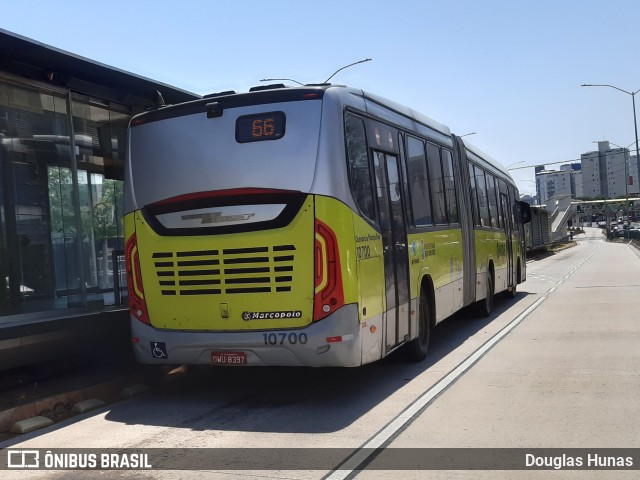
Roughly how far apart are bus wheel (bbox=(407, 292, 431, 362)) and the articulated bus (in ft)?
3.38

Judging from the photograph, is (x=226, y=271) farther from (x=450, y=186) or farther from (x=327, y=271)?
(x=450, y=186)

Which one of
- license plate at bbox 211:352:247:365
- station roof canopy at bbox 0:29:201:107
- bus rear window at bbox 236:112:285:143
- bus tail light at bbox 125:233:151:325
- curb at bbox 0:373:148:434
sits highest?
station roof canopy at bbox 0:29:201:107

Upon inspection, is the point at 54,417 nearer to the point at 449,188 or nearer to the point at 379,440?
the point at 379,440

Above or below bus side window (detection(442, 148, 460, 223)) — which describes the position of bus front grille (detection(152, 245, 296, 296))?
below

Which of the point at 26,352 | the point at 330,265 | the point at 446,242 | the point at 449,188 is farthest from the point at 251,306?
the point at 449,188

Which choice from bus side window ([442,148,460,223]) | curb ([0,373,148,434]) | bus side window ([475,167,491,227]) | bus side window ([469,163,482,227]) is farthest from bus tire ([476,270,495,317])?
curb ([0,373,148,434])

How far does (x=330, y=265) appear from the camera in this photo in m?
7.37

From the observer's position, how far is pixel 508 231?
1919 centimetres

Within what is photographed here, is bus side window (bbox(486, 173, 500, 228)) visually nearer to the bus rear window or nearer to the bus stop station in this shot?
the bus stop station

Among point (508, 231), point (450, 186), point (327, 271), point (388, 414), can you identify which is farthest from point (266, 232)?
point (508, 231)

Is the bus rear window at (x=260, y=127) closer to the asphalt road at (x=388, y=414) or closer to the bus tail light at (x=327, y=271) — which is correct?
the bus tail light at (x=327, y=271)

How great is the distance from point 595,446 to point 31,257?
703 centimetres

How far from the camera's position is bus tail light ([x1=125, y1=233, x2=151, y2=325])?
8.26m

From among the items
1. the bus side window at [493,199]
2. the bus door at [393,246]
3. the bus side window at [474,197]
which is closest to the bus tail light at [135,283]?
the bus door at [393,246]
